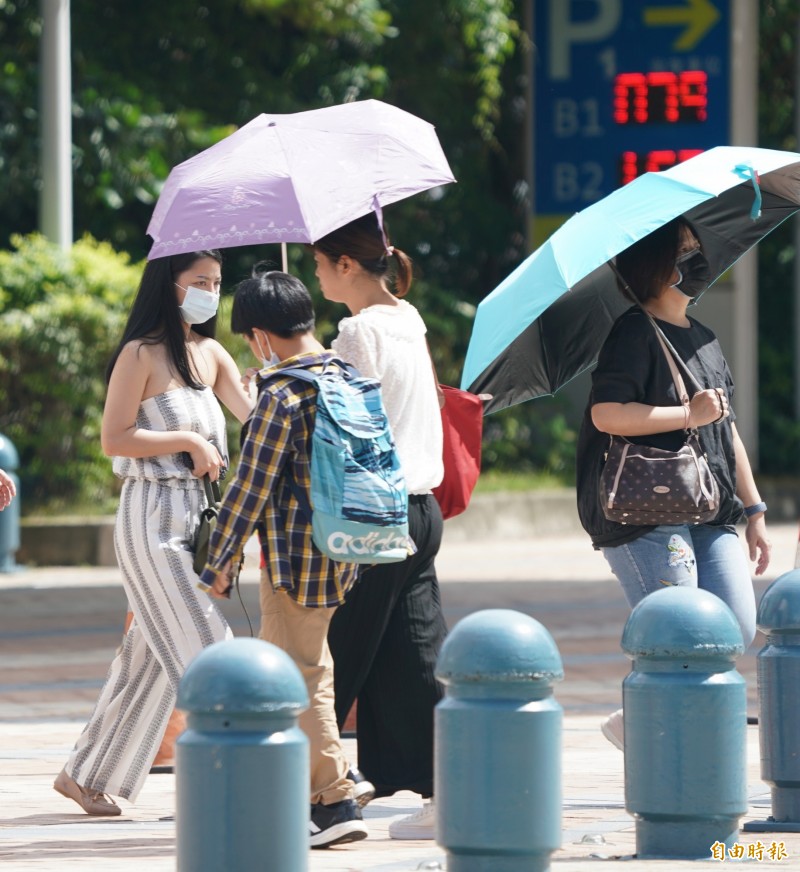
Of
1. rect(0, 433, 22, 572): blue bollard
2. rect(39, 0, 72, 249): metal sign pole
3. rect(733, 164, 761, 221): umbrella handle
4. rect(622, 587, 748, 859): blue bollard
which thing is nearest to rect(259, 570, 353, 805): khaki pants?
rect(622, 587, 748, 859): blue bollard

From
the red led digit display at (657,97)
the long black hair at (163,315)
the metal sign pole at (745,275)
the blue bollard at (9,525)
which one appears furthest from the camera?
the metal sign pole at (745,275)

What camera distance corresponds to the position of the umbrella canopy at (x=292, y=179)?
19.1 ft

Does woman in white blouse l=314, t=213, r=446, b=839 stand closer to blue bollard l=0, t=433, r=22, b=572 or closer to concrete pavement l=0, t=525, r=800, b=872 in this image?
concrete pavement l=0, t=525, r=800, b=872

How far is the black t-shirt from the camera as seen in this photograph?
586 centimetres

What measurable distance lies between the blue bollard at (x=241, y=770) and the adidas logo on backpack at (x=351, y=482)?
109cm

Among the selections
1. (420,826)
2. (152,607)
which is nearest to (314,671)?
(420,826)

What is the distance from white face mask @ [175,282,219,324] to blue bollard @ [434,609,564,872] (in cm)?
196

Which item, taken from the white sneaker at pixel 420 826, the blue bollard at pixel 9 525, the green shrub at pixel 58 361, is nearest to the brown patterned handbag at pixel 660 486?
the white sneaker at pixel 420 826

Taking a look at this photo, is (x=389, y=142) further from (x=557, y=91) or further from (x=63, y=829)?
(x=557, y=91)

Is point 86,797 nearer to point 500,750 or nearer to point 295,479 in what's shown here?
point 295,479

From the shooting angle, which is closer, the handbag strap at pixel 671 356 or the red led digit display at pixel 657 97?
the handbag strap at pixel 671 356

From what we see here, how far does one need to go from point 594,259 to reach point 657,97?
14.5m

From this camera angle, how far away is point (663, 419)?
579 centimetres

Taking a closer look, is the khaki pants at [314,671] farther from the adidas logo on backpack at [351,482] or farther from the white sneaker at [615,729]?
the white sneaker at [615,729]
